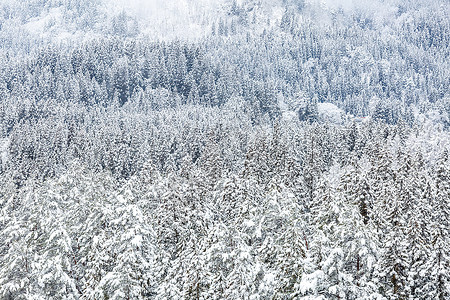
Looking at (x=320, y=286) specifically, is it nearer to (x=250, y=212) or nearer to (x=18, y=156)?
(x=250, y=212)

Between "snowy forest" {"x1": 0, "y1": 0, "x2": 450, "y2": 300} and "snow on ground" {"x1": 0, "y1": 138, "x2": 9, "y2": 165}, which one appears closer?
"snowy forest" {"x1": 0, "y1": 0, "x2": 450, "y2": 300}

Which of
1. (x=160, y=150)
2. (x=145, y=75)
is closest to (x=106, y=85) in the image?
(x=145, y=75)

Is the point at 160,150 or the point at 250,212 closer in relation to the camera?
the point at 250,212

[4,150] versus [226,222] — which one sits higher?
[226,222]

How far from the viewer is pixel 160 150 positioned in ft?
284

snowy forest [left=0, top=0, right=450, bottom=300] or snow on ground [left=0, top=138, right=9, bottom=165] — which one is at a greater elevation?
snowy forest [left=0, top=0, right=450, bottom=300]

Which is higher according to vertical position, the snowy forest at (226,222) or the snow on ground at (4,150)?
the snowy forest at (226,222)

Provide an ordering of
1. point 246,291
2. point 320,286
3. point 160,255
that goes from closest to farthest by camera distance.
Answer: point 320,286
point 246,291
point 160,255

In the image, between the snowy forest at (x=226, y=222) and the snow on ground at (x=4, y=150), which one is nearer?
the snowy forest at (x=226, y=222)

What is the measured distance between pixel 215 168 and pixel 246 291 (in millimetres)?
39252

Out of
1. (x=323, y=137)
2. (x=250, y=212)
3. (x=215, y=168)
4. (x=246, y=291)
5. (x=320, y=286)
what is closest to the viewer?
(x=320, y=286)

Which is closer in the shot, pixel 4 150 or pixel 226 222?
pixel 226 222

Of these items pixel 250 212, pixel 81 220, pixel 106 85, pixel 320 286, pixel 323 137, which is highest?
pixel 320 286

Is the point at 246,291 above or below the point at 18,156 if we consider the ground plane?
above
